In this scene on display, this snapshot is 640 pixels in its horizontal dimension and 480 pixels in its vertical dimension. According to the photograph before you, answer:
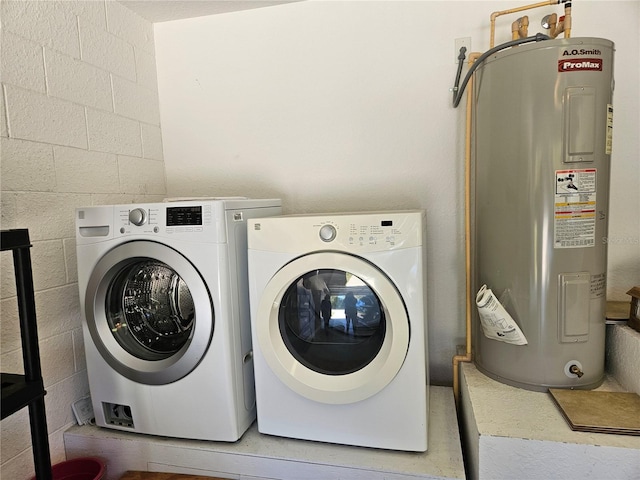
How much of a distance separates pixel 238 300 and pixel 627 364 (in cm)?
141

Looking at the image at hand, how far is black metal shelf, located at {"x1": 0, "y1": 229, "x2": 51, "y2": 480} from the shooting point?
1132mm

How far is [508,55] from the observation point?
1441 millimetres

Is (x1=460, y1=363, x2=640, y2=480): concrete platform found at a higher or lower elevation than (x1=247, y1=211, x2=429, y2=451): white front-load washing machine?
lower

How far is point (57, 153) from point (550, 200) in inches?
73.9

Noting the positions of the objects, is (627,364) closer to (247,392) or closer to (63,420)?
(247,392)

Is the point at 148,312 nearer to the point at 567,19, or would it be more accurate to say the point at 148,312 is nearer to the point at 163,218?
the point at 163,218

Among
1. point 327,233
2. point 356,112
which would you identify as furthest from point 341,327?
point 356,112

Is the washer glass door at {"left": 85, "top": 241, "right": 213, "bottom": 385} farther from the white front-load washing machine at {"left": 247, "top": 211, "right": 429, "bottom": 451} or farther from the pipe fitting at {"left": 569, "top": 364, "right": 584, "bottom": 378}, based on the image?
the pipe fitting at {"left": 569, "top": 364, "right": 584, "bottom": 378}

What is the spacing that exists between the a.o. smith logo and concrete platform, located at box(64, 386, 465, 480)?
1.32m

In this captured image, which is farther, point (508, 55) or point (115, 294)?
point (115, 294)

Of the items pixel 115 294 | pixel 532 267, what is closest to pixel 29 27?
pixel 115 294

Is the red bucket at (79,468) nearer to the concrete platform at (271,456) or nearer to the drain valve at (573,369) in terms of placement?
the concrete platform at (271,456)

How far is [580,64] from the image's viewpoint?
1.35 metres

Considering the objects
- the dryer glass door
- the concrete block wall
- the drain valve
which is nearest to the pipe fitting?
the drain valve
